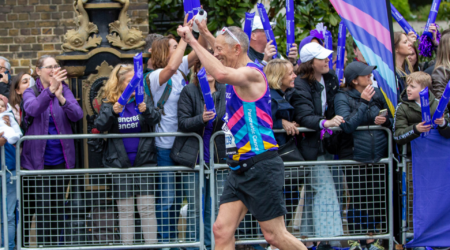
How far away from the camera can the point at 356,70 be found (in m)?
5.48

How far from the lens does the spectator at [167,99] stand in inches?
203

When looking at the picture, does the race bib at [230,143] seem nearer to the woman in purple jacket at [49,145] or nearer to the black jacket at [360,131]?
the black jacket at [360,131]

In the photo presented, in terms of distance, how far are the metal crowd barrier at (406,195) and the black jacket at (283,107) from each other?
1.06 metres

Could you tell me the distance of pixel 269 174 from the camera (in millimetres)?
4234

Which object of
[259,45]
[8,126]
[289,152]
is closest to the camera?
[8,126]

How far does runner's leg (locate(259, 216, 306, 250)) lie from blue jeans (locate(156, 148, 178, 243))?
45.5 inches

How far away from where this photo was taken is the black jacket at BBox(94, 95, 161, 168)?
5055 mm

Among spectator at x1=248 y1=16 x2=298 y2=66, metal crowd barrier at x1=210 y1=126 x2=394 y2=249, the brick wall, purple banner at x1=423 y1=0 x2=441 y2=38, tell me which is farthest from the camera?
the brick wall

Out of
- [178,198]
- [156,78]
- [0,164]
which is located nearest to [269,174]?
[178,198]

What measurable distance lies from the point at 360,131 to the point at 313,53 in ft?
2.91

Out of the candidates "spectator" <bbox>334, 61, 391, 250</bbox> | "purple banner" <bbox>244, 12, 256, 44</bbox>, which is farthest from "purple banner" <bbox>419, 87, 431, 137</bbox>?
"purple banner" <bbox>244, 12, 256, 44</bbox>

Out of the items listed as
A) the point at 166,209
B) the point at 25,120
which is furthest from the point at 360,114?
the point at 25,120

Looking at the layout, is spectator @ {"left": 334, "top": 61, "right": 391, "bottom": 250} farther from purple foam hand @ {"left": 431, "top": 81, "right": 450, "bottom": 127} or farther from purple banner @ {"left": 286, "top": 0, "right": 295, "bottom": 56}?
purple banner @ {"left": 286, "top": 0, "right": 295, "bottom": 56}

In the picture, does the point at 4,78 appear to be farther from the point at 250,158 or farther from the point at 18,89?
the point at 250,158
